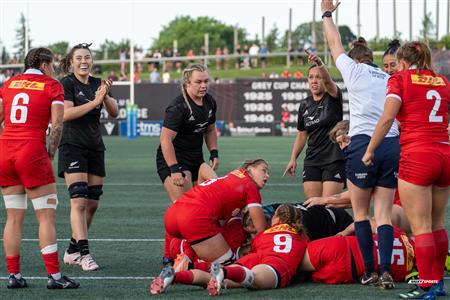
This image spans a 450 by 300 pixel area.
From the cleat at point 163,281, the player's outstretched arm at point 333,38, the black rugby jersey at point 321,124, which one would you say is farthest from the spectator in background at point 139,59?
the cleat at point 163,281

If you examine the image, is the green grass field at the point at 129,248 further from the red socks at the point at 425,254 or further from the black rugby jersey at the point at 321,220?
the black rugby jersey at the point at 321,220

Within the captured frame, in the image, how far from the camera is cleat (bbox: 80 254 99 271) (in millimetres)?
8867

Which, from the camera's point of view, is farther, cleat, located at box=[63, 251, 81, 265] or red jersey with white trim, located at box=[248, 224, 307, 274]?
cleat, located at box=[63, 251, 81, 265]

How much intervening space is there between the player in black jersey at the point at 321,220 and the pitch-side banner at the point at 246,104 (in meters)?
28.5

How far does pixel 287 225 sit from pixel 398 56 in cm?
171

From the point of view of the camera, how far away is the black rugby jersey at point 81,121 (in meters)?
9.38

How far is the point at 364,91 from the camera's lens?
8.02m

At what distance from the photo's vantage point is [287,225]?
827 cm

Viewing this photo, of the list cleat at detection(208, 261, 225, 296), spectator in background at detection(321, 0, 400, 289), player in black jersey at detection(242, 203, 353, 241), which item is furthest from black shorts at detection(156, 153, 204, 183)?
cleat at detection(208, 261, 225, 296)

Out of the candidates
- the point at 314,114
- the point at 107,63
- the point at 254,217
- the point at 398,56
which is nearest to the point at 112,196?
the point at 314,114

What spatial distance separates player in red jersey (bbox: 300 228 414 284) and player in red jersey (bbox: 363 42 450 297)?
832 millimetres

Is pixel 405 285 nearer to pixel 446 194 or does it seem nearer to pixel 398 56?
pixel 446 194

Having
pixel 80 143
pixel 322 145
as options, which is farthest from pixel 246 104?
pixel 80 143

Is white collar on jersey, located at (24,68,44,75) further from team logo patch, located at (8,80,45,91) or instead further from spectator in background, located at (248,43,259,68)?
spectator in background, located at (248,43,259,68)
